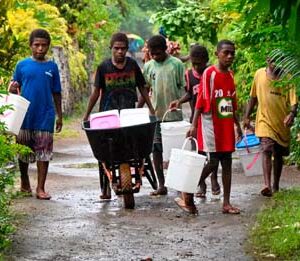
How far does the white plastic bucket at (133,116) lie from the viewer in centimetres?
941

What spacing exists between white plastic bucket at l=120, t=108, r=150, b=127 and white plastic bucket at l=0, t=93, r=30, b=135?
107 cm

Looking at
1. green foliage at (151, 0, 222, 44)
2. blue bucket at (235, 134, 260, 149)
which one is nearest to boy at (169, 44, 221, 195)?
blue bucket at (235, 134, 260, 149)

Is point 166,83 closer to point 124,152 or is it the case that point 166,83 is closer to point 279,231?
point 124,152

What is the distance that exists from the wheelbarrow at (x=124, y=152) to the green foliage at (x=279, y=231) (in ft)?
4.60

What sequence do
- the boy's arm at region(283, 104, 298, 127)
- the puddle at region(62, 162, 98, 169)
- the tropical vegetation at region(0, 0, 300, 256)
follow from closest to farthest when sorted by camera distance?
the tropical vegetation at region(0, 0, 300, 256), the boy's arm at region(283, 104, 298, 127), the puddle at region(62, 162, 98, 169)

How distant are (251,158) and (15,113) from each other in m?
2.99

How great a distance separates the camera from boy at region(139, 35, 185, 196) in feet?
34.3

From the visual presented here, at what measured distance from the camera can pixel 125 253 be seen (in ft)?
23.7

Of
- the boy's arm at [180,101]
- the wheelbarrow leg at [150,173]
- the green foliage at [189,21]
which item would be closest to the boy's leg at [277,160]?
the boy's arm at [180,101]

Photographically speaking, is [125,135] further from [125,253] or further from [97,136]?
[125,253]

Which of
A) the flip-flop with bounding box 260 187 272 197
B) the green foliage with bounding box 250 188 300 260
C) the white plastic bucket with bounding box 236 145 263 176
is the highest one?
the white plastic bucket with bounding box 236 145 263 176

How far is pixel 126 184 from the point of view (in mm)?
9203

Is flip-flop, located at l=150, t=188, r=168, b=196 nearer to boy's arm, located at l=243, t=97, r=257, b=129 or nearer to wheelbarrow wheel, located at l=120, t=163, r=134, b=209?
wheelbarrow wheel, located at l=120, t=163, r=134, b=209

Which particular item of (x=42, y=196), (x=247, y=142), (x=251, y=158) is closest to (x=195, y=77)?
(x=247, y=142)
